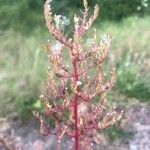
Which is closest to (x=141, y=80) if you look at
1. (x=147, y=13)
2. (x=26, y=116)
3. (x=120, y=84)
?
(x=120, y=84)

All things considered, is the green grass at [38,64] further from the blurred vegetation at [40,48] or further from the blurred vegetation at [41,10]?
the blurred vegetation at [41,10]

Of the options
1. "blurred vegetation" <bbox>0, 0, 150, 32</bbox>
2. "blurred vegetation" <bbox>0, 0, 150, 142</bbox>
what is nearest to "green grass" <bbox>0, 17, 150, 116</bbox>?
"blurred vegetation" <bbox>0, 0, 150, 142</bbox>

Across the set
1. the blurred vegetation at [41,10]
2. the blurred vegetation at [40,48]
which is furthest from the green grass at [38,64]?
the blurred vegetation at [41,10]

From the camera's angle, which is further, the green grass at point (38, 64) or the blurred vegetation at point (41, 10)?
the blurred vegetation at point (41, 10)

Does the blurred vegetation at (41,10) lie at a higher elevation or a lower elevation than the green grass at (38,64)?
higher

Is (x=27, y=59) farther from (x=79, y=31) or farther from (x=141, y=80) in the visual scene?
(x=79, y=31)

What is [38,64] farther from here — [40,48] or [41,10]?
[41,10]

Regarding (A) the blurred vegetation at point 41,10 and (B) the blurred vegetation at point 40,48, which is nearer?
(B) the blurred vegetation at point 40,48

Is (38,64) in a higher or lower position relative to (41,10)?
lower

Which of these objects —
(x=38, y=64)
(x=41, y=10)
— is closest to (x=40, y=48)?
(x=38, y=64)
